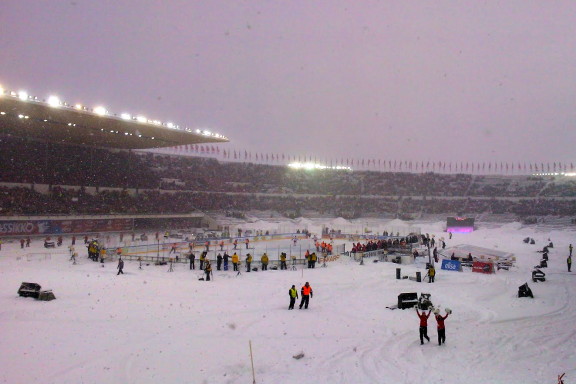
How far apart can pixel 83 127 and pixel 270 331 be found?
4211 centimetres

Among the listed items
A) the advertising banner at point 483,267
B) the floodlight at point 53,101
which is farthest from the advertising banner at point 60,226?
the advertising banner at point 483,267

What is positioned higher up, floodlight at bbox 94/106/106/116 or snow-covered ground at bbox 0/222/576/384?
floodlight at bbox 94/106/106/116

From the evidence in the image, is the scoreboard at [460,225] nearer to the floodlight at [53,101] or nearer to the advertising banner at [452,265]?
the advertising banner at [452,265]

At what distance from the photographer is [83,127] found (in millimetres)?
47344

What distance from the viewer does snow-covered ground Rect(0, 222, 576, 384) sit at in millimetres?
10266

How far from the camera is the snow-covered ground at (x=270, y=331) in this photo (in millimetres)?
10266

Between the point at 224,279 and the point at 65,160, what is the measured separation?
1611 inches

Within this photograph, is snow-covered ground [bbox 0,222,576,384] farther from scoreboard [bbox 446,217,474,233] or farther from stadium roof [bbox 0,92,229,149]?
scoreboard [bbox 446,217,474,233]

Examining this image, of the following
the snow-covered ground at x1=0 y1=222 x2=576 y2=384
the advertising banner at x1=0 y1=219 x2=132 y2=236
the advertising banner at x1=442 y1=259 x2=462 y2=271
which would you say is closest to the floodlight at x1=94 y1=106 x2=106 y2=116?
the advertising banner at x1=0 y1=219 x2=132 y2=236

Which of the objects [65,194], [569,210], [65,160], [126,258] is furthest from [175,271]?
[569,210]

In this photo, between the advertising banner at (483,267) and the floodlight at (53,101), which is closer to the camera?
the advertising banner at (483,267)

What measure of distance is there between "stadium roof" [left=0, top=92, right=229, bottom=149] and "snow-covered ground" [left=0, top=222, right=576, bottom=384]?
21679 millimetres

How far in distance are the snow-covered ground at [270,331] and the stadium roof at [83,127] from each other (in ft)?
71.1

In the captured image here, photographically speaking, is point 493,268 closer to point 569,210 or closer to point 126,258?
point 126,258
